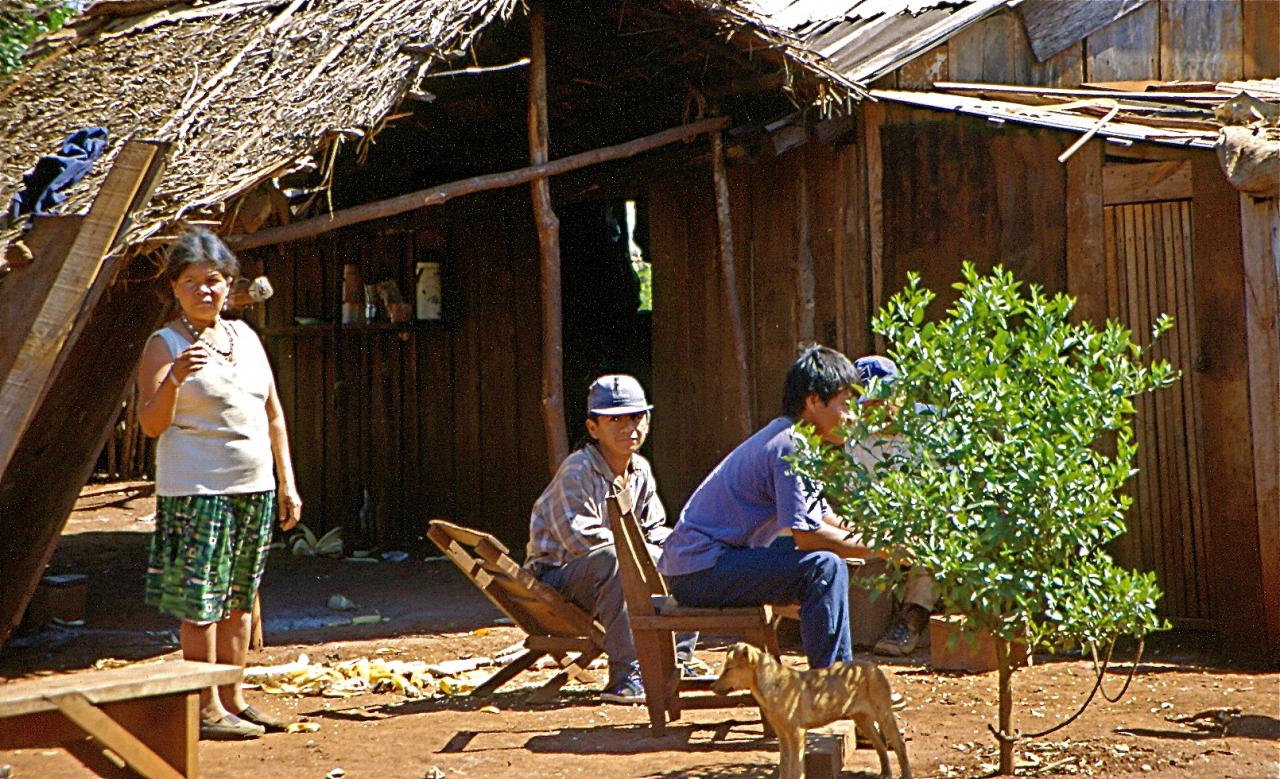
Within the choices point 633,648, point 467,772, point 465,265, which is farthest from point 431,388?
point 467,772

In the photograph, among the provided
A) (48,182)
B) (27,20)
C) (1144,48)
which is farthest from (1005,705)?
(27,20)

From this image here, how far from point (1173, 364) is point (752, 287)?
2.49m

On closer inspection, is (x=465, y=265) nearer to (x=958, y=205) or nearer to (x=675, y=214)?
(x=675, y=214)

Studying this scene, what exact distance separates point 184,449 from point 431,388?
223 inches

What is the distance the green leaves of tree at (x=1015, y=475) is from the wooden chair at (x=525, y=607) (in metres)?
1.75

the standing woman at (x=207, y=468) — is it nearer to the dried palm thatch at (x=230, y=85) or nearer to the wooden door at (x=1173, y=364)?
the dried palm thatch at (x=230, y=85)

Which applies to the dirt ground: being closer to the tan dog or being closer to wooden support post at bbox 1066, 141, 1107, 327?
the tan dog

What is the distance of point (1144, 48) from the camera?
30.3ft

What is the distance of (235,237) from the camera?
654 cm

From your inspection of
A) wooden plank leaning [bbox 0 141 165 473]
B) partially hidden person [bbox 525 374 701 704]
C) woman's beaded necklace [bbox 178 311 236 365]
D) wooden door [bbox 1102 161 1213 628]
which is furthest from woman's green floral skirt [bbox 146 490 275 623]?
wooden door [bbox 1102 161 1213 628]

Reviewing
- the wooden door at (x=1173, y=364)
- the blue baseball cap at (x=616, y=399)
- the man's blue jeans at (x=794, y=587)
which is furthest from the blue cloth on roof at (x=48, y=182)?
the wooden door at (x=1173, y=364)

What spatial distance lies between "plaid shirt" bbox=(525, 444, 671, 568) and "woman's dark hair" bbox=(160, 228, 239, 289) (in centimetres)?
158

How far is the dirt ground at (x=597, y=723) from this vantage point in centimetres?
465

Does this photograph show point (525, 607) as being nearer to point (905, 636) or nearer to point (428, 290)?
point (905, 636)
